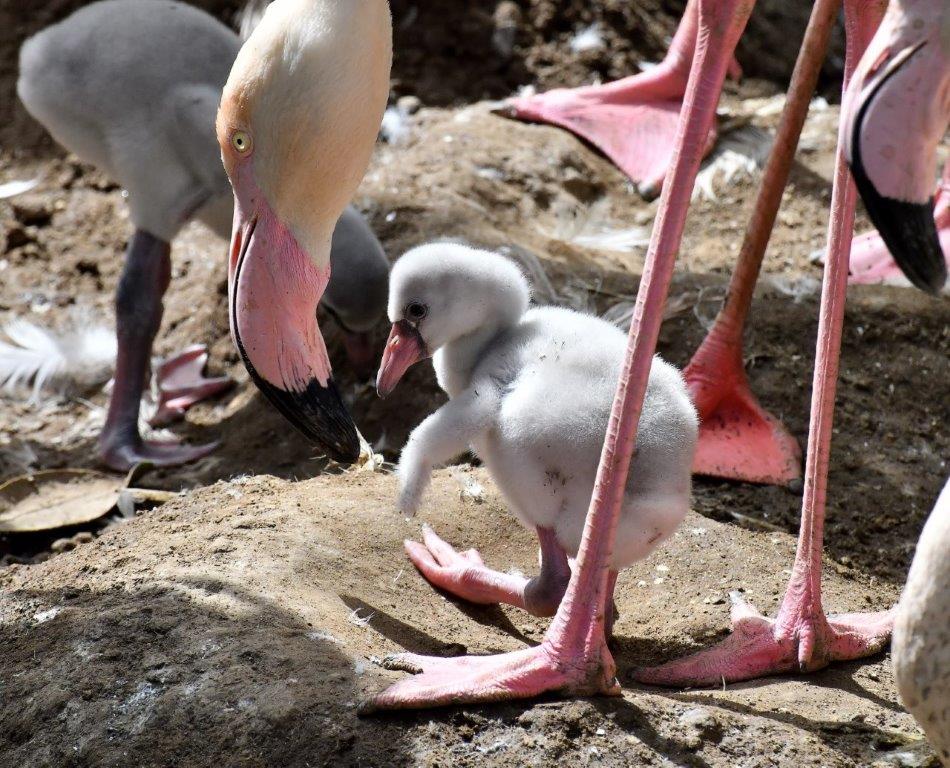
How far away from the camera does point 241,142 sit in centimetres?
216

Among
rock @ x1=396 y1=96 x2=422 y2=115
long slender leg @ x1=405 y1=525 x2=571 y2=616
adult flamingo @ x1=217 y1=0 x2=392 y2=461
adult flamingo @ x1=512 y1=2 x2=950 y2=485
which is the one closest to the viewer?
adult flamingo @ x1=217 y1=0 x2=392 y2=461

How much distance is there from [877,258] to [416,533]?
1.75 m

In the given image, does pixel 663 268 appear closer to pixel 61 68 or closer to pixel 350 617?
pixel 350 617

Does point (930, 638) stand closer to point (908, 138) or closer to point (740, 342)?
point (908, 138)

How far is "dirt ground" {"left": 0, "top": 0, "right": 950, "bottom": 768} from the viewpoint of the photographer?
190 centimetres

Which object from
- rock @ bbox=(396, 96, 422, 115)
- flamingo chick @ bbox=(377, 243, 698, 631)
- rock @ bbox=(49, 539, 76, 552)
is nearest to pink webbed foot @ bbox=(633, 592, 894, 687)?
flamingo chick @ bbox=(377, 243, 698, 631)

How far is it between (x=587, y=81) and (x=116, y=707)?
3.86 m

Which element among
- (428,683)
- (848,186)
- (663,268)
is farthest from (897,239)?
(428,683)

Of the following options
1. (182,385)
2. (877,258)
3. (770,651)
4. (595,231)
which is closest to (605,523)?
(770,651)

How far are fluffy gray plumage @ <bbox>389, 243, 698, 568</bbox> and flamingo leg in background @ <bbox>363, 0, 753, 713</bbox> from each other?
214mm

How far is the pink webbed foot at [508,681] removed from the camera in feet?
6.25

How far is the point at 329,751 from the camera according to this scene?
72.1 inches

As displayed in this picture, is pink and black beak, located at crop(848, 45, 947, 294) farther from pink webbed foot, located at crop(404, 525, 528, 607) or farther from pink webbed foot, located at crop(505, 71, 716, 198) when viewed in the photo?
pink webbed foot, located at crop(505, 71, 716, 198)

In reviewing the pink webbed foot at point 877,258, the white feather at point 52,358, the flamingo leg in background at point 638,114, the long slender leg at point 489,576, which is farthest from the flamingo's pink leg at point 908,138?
the white feather at point 52,358
